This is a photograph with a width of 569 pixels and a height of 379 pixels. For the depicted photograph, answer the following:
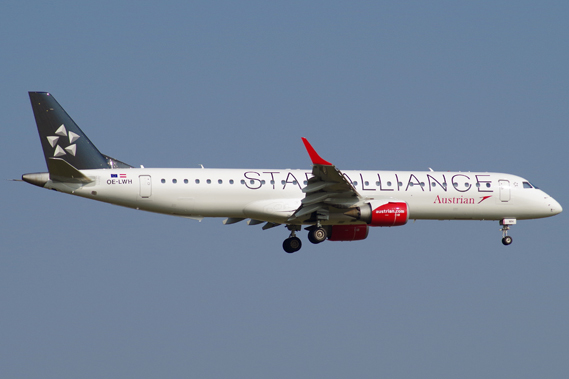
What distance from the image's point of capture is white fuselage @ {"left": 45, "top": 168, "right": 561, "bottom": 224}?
35500 millimetres

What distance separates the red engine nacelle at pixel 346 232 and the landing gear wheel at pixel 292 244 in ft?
5.37

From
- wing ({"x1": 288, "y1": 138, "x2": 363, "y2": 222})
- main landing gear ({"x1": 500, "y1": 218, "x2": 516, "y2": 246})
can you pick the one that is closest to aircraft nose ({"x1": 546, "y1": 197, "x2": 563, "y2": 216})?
main landing gear ({"x1": 500, "y1": 218, "x2": 516, "y2": 246})

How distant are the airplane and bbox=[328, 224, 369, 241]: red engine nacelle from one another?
0.08ft

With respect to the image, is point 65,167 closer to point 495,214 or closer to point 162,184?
point 162,184

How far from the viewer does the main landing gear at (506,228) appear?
41.2 m

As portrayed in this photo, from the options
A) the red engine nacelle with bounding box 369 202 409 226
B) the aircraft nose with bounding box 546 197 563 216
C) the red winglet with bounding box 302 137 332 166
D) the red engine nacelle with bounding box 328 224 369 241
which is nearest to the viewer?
the red winglet with bounding box 302 137 332 166

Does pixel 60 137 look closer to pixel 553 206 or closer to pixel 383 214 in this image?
pixel 383 214

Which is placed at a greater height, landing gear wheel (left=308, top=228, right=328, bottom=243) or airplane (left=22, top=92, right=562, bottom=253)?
airplane (left=22, top=92, right=562, bottom=253)

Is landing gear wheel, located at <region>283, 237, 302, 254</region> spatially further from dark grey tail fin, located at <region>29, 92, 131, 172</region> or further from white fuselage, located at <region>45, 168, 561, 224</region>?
dark grey tail fin, located at <region>29, 92, 131, 172</region>

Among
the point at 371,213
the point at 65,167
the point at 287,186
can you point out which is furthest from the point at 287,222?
the point at 65,167

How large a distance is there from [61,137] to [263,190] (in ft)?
31.1

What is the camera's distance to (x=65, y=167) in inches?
1337

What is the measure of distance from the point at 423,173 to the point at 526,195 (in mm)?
5736

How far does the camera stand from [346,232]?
39.9 m
